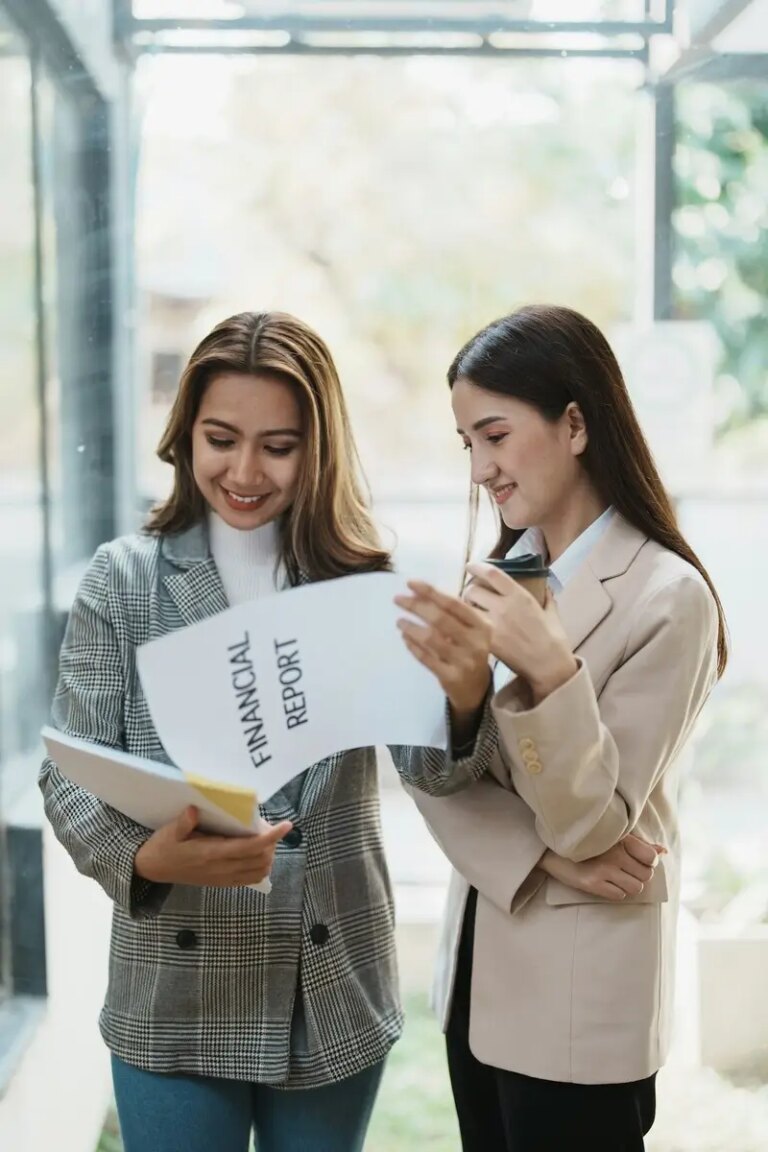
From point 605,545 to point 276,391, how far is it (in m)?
0.39

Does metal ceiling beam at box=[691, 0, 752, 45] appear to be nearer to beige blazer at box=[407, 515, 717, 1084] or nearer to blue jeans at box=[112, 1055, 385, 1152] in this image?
beige blazer at box=[407, 515, 717, 1084]

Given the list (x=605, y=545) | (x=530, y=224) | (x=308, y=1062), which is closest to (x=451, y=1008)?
(x=308, y=1062)

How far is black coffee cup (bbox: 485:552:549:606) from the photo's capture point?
1.12 m

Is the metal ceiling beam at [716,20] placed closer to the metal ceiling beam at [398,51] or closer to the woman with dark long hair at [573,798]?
the metal ceiling beam at [398,51]

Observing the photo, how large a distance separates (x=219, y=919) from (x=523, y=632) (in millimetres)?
474

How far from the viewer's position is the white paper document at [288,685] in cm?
109

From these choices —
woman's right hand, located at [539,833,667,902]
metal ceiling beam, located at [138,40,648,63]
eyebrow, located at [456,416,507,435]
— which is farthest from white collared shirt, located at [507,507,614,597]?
metal ceiling beam, located at [138,40,648,63]

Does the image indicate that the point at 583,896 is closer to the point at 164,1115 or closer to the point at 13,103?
the point at 164,1115

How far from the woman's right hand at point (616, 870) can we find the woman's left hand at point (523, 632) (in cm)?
23

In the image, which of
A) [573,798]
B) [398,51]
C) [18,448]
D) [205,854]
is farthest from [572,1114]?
[398,51]

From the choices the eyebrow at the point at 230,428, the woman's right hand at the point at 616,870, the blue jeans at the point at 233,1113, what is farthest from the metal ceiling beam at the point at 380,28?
the blue jeans at the point at 233,1113

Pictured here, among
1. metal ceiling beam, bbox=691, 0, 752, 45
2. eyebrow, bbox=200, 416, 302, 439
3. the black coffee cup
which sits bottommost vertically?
the black coffee cup

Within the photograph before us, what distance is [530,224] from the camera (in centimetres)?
213

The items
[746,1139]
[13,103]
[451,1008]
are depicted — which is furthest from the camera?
[746,1139]
